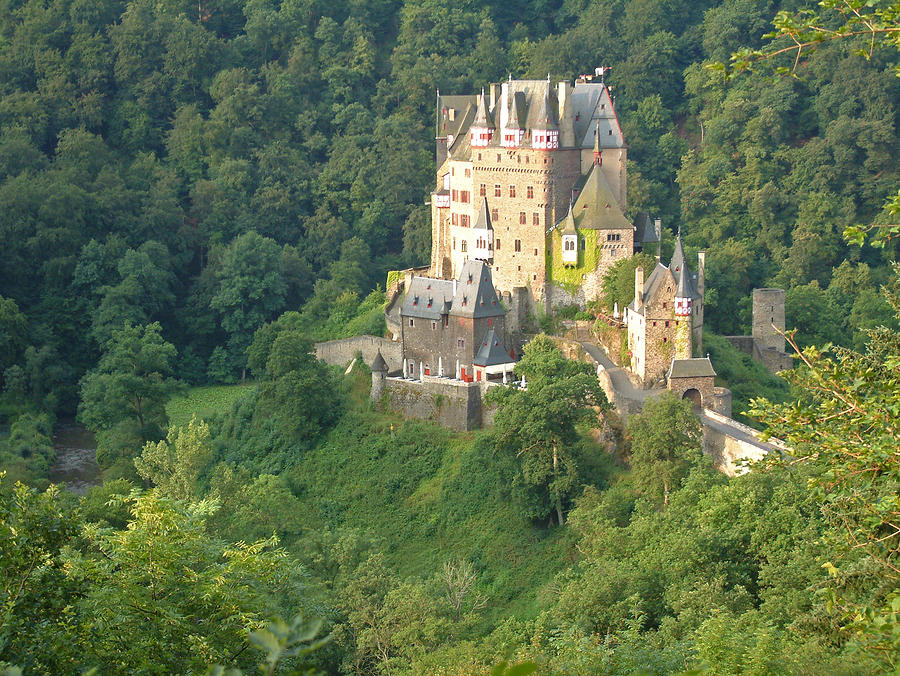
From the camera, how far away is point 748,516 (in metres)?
38.6

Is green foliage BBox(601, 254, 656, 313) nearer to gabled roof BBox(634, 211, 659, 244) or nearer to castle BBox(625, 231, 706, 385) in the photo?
castle BBox(625, 231, 706, 385)

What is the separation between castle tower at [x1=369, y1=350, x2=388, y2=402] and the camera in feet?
174

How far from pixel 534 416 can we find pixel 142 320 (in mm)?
29036

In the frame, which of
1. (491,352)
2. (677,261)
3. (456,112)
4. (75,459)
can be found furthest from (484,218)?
(75,459)

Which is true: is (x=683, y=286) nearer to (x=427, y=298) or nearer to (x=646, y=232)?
(x=646, y=232)

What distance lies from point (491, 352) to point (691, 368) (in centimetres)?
718

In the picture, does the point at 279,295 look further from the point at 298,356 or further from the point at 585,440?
the point at 585,440

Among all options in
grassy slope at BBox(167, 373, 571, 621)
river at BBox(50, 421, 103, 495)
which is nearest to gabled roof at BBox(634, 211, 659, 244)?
grassy slope at BBox(167, 373, 571, 621)

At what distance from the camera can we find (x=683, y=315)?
157 feet

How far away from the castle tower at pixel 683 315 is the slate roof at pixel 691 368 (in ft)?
2.52

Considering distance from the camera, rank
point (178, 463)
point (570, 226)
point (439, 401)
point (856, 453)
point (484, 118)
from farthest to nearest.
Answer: point (484, 118)
point (570, 226)
point (439, 401)
point (178, 463)
point (856, 453)

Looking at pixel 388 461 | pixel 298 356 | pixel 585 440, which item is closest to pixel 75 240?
pixel 298 356

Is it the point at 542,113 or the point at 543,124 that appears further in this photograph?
the point at 542,113

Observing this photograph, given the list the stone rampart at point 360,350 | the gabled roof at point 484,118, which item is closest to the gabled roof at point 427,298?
the stone rampart at point 360,350
